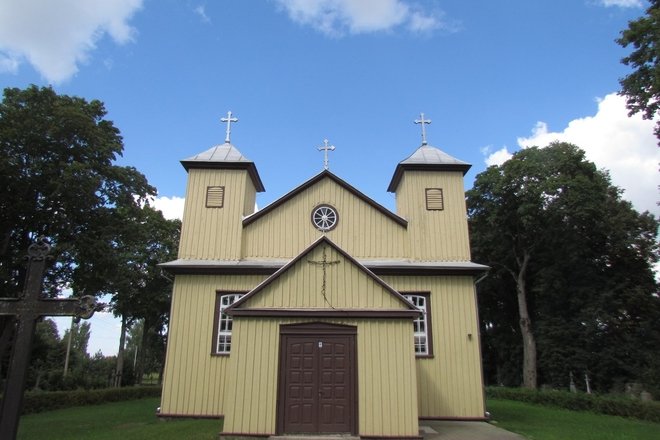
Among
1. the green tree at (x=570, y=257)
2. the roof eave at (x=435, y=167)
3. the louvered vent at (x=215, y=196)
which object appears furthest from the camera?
the green tree at (x=570, y=257)

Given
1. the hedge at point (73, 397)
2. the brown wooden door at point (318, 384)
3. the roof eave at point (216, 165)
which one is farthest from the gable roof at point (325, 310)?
the hedge at point (73, 397)

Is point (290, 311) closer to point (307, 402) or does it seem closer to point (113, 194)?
point (307, 402)

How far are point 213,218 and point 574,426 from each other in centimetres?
1328

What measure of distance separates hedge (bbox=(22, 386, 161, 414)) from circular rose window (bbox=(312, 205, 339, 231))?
12.9m

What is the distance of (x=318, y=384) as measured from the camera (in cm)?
1138

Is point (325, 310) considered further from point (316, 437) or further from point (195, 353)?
point (195, 353)

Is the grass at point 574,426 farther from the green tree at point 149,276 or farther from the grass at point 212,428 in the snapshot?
the green tree at point 149,276

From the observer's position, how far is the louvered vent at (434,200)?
661 inches

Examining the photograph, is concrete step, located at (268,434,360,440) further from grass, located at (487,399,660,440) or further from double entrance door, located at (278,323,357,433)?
grass, located at (487,399,660,440)

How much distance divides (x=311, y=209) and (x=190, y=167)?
181 inches

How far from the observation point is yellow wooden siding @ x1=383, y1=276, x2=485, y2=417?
14289 millimetres

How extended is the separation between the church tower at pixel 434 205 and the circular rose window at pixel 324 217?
2.55m

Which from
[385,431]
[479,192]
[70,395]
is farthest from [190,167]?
[479,192]

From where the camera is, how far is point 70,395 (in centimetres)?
2445
